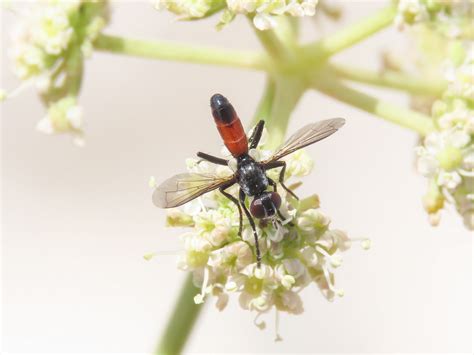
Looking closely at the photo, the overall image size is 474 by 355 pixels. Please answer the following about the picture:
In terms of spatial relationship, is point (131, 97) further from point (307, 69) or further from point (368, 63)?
point (307, 69)

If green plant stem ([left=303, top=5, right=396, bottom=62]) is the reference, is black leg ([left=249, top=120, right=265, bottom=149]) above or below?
below

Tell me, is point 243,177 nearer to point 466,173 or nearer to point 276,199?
point 276,199

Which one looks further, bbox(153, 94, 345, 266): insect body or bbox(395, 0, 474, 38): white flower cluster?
bbox(395, 0, 474, 38): white flower cluster

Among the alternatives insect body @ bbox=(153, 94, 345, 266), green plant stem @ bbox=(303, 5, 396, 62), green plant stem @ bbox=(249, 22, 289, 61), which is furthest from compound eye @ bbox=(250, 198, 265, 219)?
green plant stem @ bbox=(303, 5, 396, 62)

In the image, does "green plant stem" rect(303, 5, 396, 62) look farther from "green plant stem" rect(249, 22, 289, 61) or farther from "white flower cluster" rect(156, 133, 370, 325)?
"white flower cluster" rect(156, 133, 370, 325)

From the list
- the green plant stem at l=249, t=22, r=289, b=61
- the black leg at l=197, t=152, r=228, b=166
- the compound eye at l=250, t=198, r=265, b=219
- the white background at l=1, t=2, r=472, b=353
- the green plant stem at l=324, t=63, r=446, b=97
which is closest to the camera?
the compound eye at l=250, t=198, r=265, b=219

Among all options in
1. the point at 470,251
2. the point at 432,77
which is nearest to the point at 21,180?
the point at 470,251

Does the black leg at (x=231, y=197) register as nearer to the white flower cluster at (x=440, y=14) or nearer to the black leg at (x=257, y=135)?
the black leg at (x=257, y=135)
